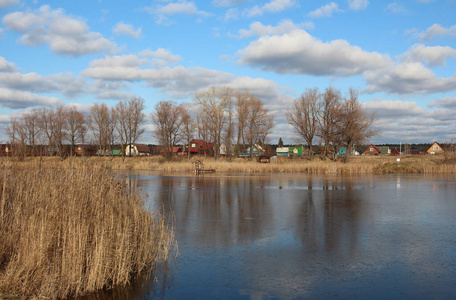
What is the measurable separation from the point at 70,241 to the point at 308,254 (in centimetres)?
496

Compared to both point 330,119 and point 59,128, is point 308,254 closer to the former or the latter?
point 330,119

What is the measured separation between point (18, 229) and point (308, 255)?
5790 millimetres

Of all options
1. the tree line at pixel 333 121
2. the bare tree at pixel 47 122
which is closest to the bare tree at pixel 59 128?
the bare tree at pixel 47 122

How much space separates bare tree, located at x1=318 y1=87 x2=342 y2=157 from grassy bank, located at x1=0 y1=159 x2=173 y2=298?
48064 mm

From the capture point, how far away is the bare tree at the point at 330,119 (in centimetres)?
5362

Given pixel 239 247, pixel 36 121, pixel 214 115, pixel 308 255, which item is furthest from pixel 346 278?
pixel 36 121

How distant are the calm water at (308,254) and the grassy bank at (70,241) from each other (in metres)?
0.46

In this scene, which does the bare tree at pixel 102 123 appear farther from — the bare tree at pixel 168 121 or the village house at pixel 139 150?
the village house at pixel 139 150

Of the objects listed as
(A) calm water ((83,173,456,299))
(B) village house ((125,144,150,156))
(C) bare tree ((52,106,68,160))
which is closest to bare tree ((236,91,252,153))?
(C) bare tree ((52,106,68,160))

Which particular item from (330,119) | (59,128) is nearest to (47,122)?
(59,128)

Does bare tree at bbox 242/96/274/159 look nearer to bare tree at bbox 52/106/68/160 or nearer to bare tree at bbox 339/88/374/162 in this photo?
bare tree at bbox 339/88/374/162

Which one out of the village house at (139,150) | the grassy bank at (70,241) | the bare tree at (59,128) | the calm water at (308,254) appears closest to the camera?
the grassy bank at (70,241)

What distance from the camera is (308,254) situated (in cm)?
867

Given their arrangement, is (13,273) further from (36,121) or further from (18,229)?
(36,121)
